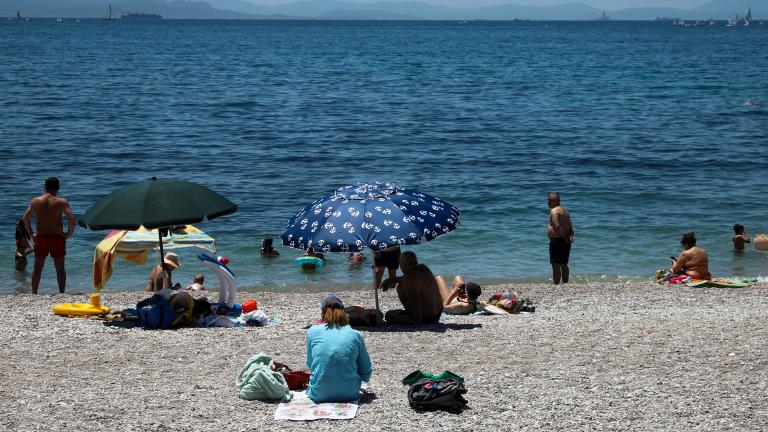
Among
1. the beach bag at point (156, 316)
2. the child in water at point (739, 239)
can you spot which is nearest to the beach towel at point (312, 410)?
the beach bag at point (156, 316)

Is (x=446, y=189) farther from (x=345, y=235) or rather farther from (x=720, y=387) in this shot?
(x=720, y=387)

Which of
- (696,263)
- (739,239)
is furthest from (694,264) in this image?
(739,239)

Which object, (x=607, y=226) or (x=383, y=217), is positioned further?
(x=607, y=226)

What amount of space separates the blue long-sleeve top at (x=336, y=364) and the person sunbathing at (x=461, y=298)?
12.5 feet

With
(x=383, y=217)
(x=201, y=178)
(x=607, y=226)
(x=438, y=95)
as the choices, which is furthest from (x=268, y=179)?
(x=438, y=95)

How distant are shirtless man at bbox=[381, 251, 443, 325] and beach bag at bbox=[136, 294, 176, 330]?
241cm

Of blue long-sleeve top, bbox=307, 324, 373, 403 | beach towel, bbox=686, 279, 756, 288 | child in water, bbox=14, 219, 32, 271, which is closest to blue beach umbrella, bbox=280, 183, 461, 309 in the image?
blue long-sleeve top, bbox=307, 324, 373, 403

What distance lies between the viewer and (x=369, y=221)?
11242mm

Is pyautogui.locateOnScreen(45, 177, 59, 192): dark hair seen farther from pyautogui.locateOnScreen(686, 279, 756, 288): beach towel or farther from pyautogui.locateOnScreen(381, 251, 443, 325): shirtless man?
pyautogui.locateOnScreen(686, 279, 756, 288): beach towel

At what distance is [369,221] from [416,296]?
3.51 ft

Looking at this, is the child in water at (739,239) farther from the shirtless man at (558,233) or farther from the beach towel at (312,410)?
the beach towel at (312,410)

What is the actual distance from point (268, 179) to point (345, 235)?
17.3 meters

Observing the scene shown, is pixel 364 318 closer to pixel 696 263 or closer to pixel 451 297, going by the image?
pixel 451 297

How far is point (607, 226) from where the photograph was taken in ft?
71.8
